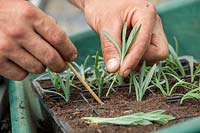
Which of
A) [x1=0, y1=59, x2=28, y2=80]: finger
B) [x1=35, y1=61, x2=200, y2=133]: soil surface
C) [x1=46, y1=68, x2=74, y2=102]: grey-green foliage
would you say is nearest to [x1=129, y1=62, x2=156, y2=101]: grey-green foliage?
[x1=35, y1=61, x2=200, y2=133]: soil surface

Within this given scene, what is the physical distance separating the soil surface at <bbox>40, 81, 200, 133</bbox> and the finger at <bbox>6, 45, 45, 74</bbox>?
110mm

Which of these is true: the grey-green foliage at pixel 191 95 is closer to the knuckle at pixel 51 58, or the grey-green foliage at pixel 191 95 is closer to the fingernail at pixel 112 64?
the fingernail at pixel 112 64

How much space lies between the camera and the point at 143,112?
995mm

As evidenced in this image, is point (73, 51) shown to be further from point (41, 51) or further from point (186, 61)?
point (186, 61)

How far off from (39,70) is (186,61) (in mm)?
550

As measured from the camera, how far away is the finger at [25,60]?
3.34ft

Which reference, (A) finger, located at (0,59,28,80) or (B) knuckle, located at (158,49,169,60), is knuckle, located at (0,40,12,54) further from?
(B) knuckle, located at (158,49,169,60)

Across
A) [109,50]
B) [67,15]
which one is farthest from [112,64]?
[67,15]

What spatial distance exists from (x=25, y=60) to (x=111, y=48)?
8.6 inches

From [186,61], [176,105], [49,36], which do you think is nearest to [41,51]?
[49,36]

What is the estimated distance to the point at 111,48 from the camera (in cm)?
114

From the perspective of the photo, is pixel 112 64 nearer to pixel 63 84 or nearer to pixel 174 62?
pixel 63 84

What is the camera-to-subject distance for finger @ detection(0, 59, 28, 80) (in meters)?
1.05

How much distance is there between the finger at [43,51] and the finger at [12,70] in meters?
0.06
